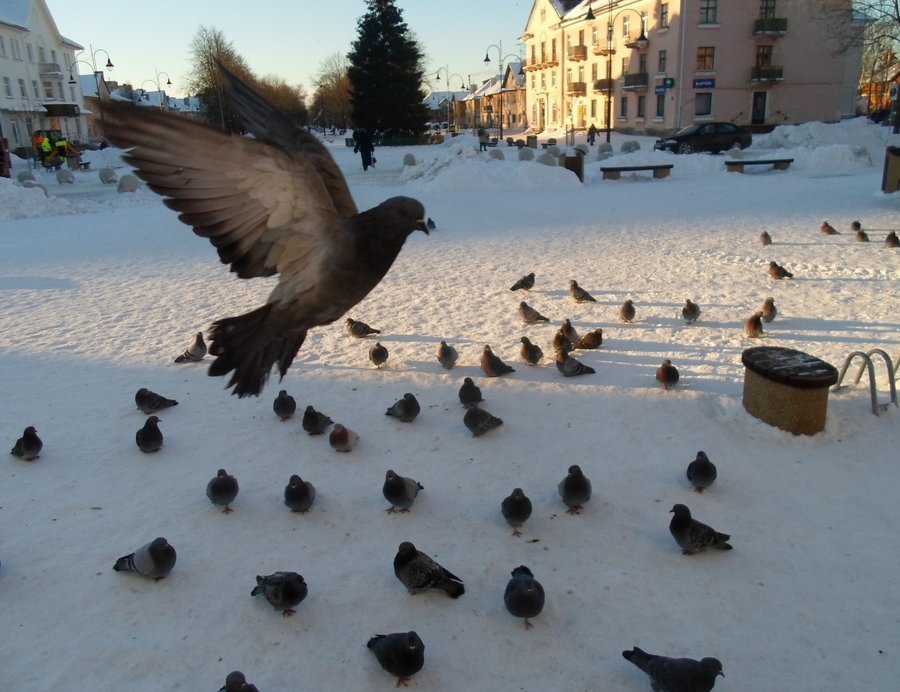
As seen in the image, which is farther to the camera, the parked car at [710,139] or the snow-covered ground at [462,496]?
the parked car at [710,139]

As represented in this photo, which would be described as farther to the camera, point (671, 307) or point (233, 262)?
point (671, 307)

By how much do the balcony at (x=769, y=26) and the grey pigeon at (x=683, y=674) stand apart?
1659 inches

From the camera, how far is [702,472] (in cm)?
452

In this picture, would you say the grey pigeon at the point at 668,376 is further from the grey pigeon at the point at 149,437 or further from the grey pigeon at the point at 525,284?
the grey pigeon at the point at 149,437

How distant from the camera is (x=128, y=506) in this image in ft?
15.1

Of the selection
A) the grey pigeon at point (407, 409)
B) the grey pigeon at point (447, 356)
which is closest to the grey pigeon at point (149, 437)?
the grey pigeon at point (407, 409)

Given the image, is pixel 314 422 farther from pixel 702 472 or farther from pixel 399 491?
pixel 702 472

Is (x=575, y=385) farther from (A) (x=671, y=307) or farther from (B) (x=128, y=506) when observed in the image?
(B) (x=128, y=506)

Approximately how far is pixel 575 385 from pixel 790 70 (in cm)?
4008

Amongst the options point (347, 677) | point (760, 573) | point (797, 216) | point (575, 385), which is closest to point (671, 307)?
point (575, 385)

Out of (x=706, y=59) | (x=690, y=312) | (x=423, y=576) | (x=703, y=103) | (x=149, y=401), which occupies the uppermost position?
(x=706, y=59)

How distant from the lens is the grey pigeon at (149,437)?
16.9 feet

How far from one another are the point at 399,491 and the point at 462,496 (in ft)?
1.72

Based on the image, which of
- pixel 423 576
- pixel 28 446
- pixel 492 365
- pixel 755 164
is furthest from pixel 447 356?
pixel 755 164
